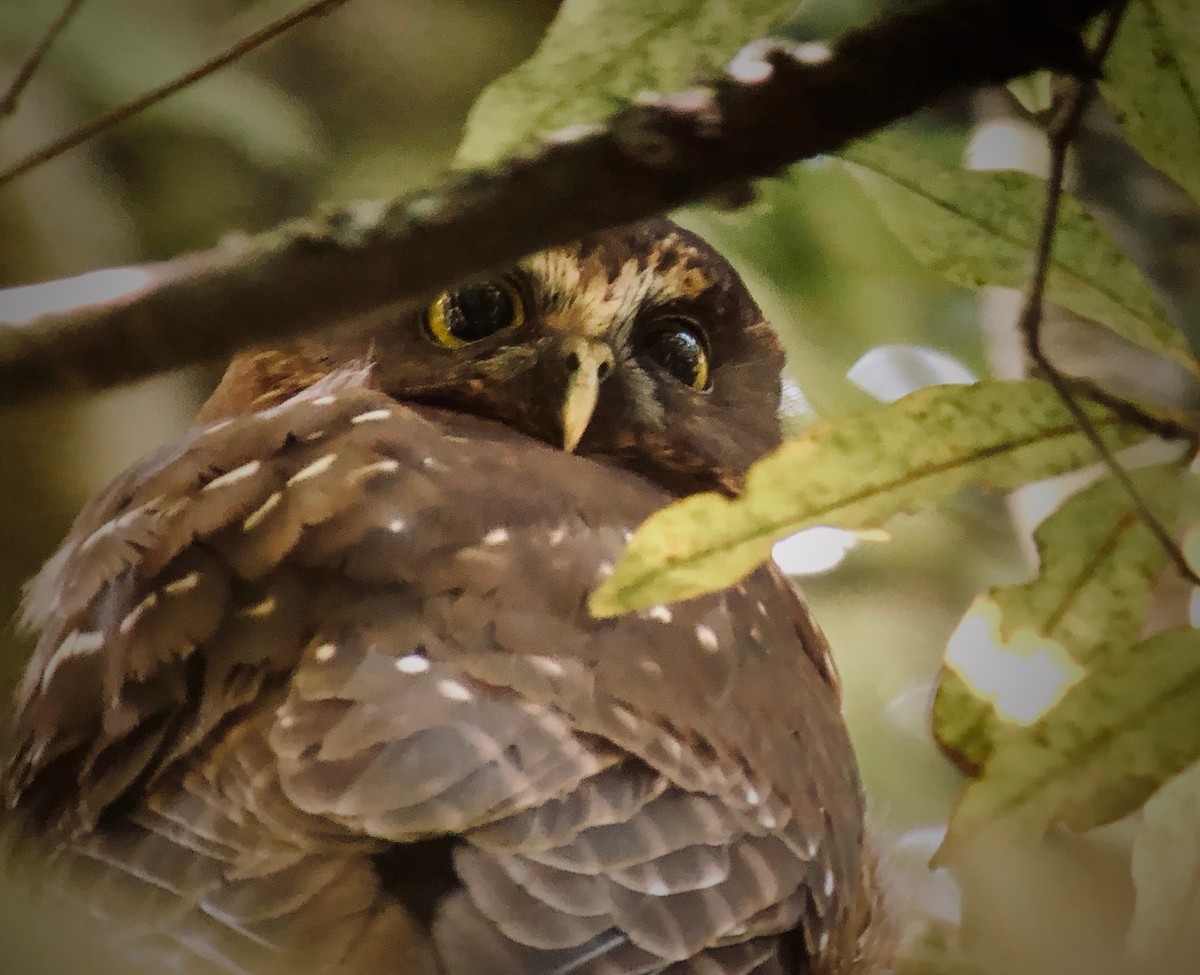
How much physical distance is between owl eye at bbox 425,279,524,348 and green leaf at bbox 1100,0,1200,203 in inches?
17.5

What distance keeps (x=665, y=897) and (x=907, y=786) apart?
0.71 feet

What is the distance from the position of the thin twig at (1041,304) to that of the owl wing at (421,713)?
0.82ft

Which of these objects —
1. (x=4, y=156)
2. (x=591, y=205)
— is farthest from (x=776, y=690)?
(x=4, y=156)

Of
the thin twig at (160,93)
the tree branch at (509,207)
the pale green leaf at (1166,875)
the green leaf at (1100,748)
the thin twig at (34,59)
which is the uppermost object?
the thin twig at (34,59)

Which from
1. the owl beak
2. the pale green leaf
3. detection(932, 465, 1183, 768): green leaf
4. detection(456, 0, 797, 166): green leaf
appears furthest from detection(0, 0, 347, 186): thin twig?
the pale green leaf

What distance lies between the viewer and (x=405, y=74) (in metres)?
0.69

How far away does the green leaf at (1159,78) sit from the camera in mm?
683

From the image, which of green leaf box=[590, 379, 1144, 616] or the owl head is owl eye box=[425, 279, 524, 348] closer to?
the owl head

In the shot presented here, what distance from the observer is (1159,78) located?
0.69m

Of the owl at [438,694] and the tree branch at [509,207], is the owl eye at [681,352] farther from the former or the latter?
the tree branch at [509,207]

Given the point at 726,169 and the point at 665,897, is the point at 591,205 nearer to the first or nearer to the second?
the point at 726,169

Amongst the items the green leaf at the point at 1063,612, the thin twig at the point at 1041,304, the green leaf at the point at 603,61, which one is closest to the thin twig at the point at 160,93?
the green leaf at the point at 603,61

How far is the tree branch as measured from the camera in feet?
2.14

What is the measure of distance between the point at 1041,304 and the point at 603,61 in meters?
0.36
